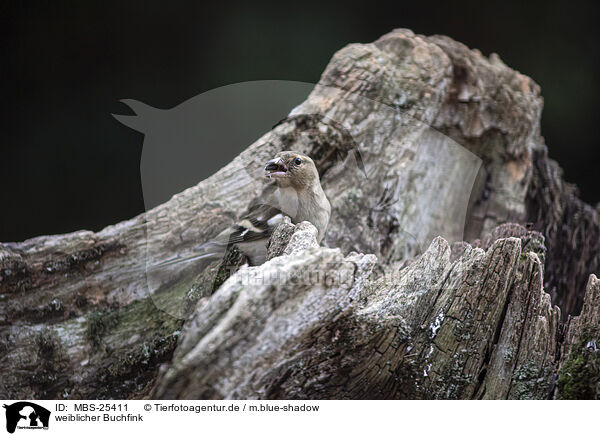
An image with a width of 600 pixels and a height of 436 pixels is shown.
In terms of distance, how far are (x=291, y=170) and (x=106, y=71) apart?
1090mm

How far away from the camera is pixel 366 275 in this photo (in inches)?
82.0

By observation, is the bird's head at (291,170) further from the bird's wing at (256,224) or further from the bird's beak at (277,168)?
the bird's wing at (256,224)

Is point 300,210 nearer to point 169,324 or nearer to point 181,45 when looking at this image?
point 169,324

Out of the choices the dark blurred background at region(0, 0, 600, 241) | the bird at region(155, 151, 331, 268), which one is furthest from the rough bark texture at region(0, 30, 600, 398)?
the dark blurred background at region(0, 0, 600, 241)

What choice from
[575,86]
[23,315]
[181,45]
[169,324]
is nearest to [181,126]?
[181,45]

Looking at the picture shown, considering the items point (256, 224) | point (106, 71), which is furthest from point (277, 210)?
point (106, 71)

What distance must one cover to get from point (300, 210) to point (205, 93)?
0.80 meters

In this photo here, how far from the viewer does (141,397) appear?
218 centimetres

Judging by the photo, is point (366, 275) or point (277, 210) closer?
point (366, 275)

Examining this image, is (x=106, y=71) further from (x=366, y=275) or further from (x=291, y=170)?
(x=366, y=275)

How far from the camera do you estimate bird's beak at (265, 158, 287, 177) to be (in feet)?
8.61

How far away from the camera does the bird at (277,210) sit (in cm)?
262

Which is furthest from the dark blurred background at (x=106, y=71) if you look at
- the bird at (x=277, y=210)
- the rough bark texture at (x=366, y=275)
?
the bird at (x=277, y=210)
